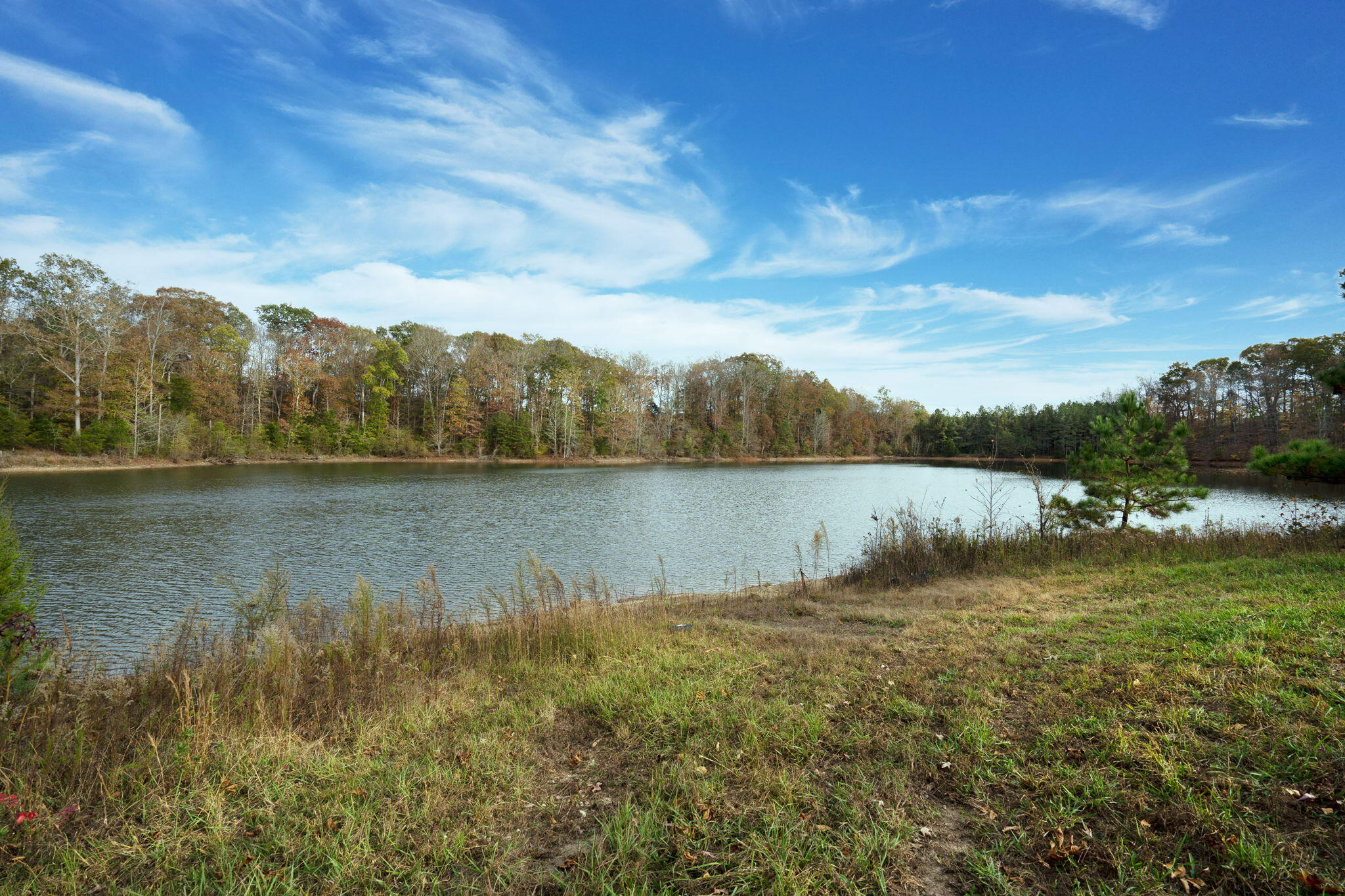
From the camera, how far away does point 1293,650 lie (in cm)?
456

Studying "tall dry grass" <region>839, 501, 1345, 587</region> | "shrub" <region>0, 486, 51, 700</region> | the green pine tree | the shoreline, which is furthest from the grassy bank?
the shoreline

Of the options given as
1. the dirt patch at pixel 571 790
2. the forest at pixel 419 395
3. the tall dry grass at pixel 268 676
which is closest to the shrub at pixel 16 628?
the tall dry grass at pixel 268 676

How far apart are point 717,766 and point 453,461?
5969 centimetres

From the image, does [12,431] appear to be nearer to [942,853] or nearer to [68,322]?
[68,322]

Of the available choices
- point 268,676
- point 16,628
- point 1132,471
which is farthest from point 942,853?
point 1132,471

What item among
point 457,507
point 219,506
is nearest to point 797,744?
point 457,507

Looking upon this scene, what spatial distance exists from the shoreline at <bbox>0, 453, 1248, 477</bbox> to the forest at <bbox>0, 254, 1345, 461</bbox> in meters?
0.82

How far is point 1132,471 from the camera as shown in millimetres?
12812

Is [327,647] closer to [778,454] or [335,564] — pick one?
[335,564]

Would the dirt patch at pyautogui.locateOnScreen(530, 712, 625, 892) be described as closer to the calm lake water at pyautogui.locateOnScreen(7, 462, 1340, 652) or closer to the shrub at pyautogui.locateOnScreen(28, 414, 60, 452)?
the calm lake water at pyautogui.locateOnScreen(7, 462, 1340, 652)

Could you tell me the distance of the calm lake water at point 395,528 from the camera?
12141mm

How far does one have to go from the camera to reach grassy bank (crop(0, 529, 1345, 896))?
2740 millimetres

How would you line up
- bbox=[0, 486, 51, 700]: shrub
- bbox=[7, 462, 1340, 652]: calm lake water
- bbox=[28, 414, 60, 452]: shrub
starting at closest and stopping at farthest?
bbox=[0, 486, 51, 700]: shrub, bbox=[7, 462, 1340, 652]: calm lake water, bbox=[28, 414, 60, 452]: shrub

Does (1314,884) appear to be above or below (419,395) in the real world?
below
